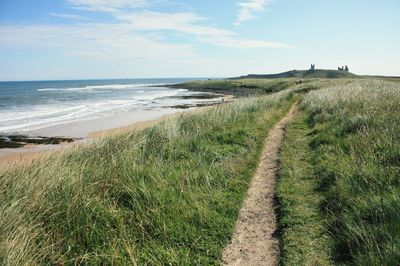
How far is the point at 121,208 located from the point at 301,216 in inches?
122

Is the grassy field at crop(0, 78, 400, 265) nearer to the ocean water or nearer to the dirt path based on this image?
the dirt path

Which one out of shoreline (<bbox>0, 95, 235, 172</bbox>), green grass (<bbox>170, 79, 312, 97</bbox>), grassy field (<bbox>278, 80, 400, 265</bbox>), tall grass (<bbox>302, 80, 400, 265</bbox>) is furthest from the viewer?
green grass (<bbox>170, 79, 312, 97</bbox>)

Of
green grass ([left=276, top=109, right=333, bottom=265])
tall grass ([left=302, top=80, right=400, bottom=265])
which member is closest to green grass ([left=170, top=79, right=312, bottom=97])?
tall grass ([left=302, top=80, right=400, bottom=265])

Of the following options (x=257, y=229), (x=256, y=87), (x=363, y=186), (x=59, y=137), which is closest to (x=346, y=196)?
(x=363, y=186)

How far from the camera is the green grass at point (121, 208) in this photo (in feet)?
13.6

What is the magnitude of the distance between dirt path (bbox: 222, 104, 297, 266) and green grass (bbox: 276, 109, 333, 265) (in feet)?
0.57

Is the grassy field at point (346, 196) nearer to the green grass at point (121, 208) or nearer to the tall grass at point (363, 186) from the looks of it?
the tall grass at point (363, 186)

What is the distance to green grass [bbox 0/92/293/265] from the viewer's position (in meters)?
4.14

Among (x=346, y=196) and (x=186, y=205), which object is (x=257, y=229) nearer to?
(x=186, y=205)

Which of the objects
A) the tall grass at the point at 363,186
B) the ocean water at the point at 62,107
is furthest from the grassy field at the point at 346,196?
the ocean water at the point at 62,107

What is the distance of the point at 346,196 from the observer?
211 inches

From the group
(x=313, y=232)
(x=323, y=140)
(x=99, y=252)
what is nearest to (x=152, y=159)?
(x=99, y=252)

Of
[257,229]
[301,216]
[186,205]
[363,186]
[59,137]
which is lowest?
[59,137]

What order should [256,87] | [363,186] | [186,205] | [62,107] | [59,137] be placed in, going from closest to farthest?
[363,186]
[186,205]
[59,137]
[62,107]
[256,87]
